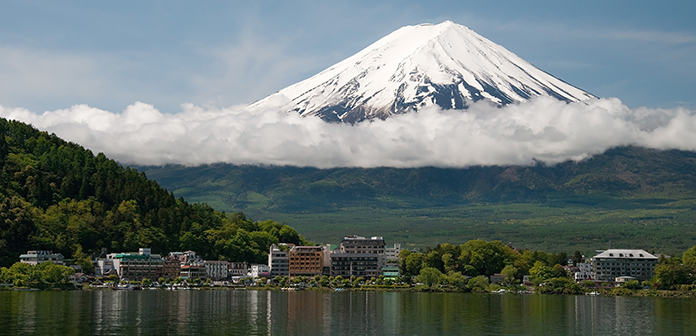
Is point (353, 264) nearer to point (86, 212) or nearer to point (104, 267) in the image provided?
point (104, 267)

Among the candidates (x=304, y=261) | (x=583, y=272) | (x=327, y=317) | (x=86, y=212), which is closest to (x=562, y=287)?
(x=583, y=272)

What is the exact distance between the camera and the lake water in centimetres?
4425

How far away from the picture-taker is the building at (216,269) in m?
112

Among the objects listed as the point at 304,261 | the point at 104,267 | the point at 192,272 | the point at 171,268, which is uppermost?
the point at 304,261

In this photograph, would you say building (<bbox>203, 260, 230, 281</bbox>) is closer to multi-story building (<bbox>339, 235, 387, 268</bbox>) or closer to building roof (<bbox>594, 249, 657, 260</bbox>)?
multi-story building (<bbox>339, 235, 387, 268</bbox>)

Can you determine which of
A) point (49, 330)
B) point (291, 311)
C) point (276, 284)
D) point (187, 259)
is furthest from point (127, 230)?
point (49, 330)

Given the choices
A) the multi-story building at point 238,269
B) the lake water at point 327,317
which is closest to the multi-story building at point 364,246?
the multi-story building at point 238,269

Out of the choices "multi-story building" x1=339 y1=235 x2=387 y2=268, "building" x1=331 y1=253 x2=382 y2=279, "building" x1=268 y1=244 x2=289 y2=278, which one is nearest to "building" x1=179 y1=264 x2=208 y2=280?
"building" x1=268 y1=244 x2=289 y2=278

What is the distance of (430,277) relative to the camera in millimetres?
97125

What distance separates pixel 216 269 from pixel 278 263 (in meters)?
11.0

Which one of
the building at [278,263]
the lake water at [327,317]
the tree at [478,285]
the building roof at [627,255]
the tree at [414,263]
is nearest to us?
the lake water at [327,317]

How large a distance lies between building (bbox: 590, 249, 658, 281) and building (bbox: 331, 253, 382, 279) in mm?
31774

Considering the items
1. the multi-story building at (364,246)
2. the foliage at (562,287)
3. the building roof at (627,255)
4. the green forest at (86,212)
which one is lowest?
the foliage at (562,287)

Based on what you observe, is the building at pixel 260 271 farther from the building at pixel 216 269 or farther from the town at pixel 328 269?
the building at pixel 216 269
